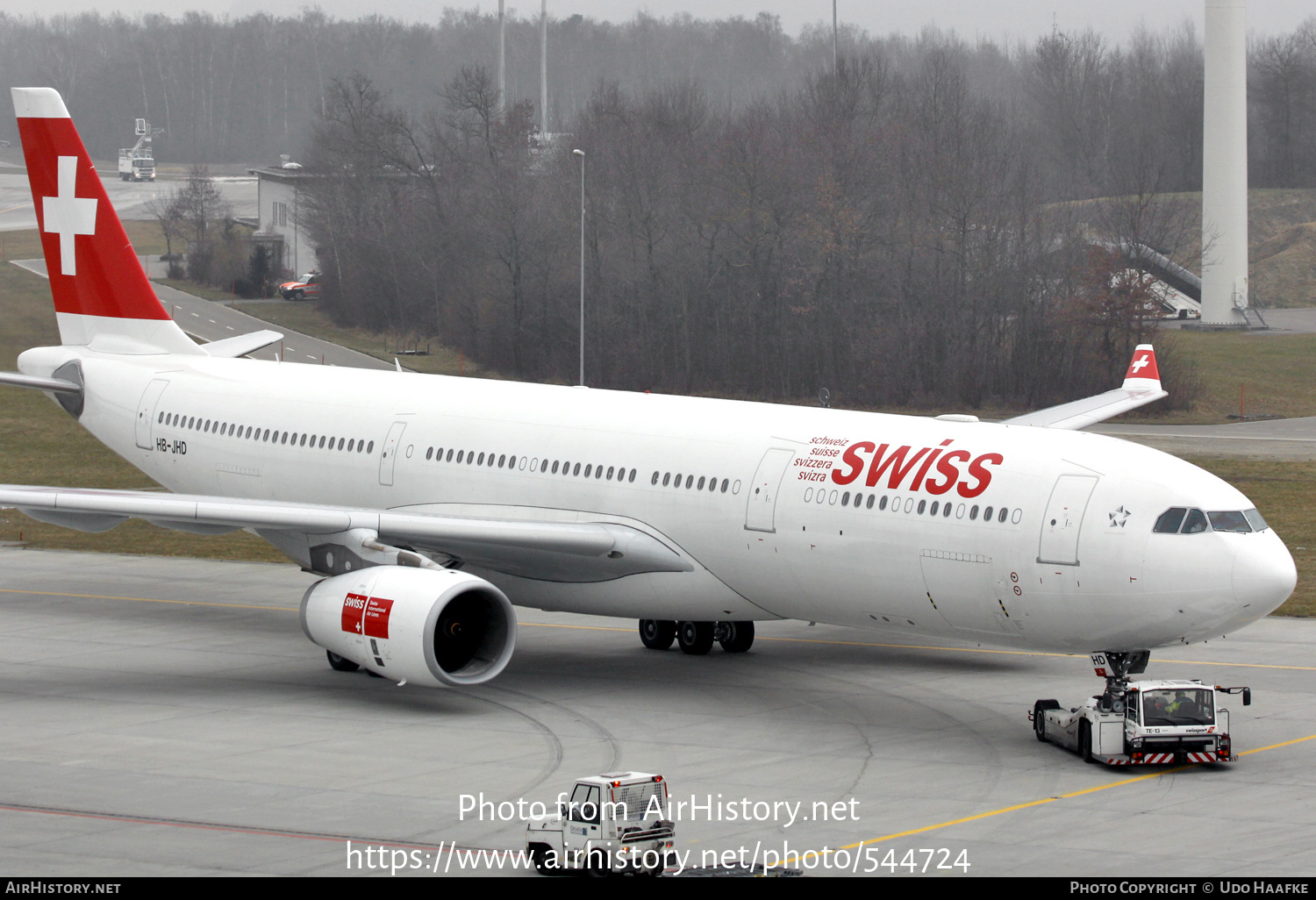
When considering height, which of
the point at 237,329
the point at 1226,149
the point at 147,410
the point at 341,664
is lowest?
the point at 341,664

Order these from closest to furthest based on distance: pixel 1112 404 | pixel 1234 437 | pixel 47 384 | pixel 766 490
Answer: pixel 766 490
pixel 47 384
pixel 1112 404
pixel 1234 437

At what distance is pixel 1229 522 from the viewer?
20625 mm

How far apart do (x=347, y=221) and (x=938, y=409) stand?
46537mm

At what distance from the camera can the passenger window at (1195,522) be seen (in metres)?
20.4

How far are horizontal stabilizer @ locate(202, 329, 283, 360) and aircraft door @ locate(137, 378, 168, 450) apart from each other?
1.55 meters

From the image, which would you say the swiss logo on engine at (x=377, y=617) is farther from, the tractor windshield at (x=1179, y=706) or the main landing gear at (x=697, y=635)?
the tractor windshield at (x=1179, y=706)

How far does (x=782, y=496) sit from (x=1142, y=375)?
15761mm

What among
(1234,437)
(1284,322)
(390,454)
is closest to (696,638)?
(390,454)

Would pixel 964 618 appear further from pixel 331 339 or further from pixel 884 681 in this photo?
pixel 331 339

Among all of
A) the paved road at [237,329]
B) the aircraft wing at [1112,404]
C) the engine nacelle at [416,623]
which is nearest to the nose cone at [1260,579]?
the engine nacelle at [416,623]

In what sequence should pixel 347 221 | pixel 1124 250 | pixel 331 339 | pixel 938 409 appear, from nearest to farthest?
1. pixel 938 409
2. pixel 1124 250
3. pixel 331 339
4. pixel 347 221

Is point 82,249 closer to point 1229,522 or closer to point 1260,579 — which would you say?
point 1229,522

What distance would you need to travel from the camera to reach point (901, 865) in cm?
1586
